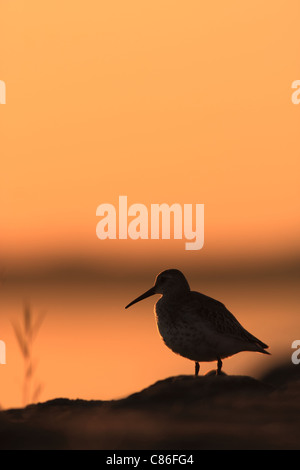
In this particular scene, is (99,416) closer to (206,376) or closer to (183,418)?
(183,418)

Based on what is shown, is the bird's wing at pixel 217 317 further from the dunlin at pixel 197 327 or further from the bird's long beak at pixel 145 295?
the bird's long beak at pixel 145 295

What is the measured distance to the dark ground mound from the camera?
35.0ft

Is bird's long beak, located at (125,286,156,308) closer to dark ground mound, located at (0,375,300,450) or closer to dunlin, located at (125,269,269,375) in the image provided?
dunlin, located at (125,269,269,375)

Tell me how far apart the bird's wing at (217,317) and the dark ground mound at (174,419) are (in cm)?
110

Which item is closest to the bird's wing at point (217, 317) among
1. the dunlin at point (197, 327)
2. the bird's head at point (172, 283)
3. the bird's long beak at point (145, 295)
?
the dunlin at point (197, 327)

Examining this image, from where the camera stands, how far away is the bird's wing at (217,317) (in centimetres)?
1422

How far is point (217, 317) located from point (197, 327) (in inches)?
18.4

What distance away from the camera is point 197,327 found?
14031 millimetres

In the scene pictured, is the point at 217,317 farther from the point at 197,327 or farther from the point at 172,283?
the point at 172,283

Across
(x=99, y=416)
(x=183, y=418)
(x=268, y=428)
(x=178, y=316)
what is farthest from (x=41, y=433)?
(x=178, y=316)

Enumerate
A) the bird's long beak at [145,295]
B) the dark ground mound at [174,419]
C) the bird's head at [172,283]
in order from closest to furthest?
the dark ground mound at [174,419], the bird's head at [172,283], the bird's long beak at [145,295]

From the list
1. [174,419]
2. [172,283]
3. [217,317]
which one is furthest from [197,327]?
[174,419]

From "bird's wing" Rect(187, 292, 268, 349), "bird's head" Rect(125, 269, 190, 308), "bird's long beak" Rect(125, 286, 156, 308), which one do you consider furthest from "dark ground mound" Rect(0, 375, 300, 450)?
"bird's long beak" Rect(125, 286, 156, 308)

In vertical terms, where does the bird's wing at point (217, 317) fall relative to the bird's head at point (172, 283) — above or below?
below
